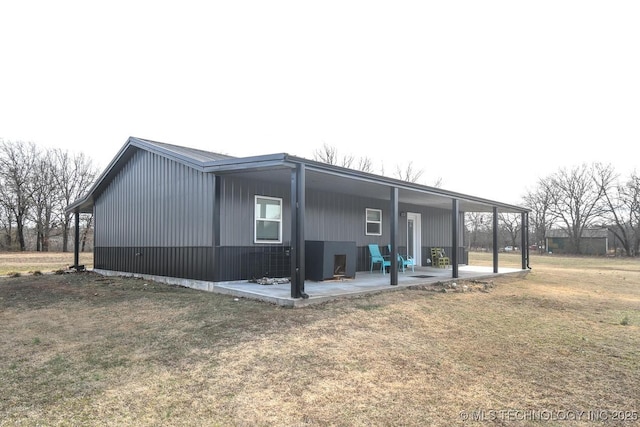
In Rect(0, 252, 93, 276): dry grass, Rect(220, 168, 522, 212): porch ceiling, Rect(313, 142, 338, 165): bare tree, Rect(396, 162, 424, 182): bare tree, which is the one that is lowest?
Rect(0, 252, 93, 276): dry grass

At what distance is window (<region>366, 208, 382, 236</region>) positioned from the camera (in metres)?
13.1

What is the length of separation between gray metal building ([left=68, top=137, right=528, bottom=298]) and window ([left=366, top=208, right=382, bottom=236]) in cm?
3

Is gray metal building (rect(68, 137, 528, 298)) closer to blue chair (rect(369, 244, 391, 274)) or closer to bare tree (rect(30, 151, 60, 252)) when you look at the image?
blue chair (rect(369, 244, 391, 274))

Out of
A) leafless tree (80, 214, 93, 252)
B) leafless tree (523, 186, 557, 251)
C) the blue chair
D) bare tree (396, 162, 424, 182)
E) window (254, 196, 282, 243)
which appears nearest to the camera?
window (254, 196, 282, 243)

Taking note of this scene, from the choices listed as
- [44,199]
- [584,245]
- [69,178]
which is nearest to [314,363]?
[44,199]

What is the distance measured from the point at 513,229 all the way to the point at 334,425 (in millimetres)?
50630

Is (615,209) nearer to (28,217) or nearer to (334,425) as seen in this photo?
(334,425)

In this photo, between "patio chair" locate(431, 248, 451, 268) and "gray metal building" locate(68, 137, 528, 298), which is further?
"patio chair" locate(431, 248, 451, 268)

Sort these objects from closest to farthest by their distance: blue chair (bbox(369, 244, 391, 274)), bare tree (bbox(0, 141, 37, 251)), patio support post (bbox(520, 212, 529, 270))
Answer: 1. blue chair (bbox(369, 244, 391, 274))
2. patio support post (bbox(520, 212, 529, 270))
3. bare tree (bbox(0, 141, 37, 251))

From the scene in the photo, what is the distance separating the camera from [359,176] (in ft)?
27.9

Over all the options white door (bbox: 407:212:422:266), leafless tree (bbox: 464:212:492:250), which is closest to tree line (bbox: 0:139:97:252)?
white door (bbox: 407:212:422:266)

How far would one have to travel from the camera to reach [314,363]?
4.11 meters

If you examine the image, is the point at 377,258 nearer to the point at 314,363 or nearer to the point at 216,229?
the point at 216,229

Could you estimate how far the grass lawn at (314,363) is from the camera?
3025 millimetres
